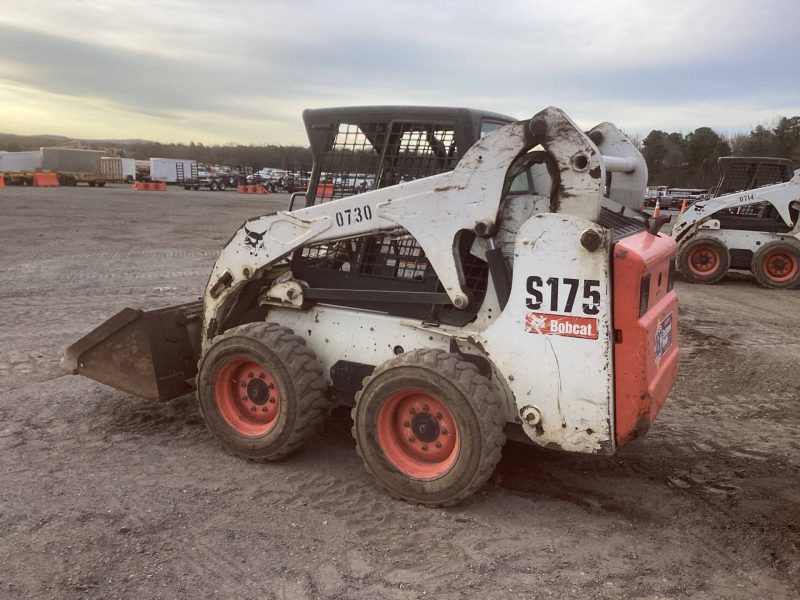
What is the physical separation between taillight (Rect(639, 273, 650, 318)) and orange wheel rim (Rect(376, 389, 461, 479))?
1.15 meters

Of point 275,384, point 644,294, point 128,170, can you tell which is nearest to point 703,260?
point 644,294

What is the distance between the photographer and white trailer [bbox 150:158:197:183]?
49.8 metres

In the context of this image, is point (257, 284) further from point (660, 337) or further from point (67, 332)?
point (67, 332)

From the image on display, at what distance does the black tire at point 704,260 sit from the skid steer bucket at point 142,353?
1014 centimetres

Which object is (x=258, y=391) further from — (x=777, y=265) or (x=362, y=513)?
(x=777, y=265)

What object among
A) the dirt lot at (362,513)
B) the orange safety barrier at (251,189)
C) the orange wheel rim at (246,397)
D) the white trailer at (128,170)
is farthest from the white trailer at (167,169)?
the orange wheel rim at (246,397)

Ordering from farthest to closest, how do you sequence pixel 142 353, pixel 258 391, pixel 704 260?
pixel 704 260 → pixel 142 353 → pixel 258 391

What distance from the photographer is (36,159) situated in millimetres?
45469

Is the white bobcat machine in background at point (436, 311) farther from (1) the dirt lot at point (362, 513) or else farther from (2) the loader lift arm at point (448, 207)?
(1) the dirt lot at point (362, 513)

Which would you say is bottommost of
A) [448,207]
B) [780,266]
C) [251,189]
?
[780,266]

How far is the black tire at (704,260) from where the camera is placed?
12.5m

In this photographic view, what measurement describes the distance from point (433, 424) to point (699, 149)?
50.5 meters

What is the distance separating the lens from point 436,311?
414cm

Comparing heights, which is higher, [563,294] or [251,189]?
[251,189]
